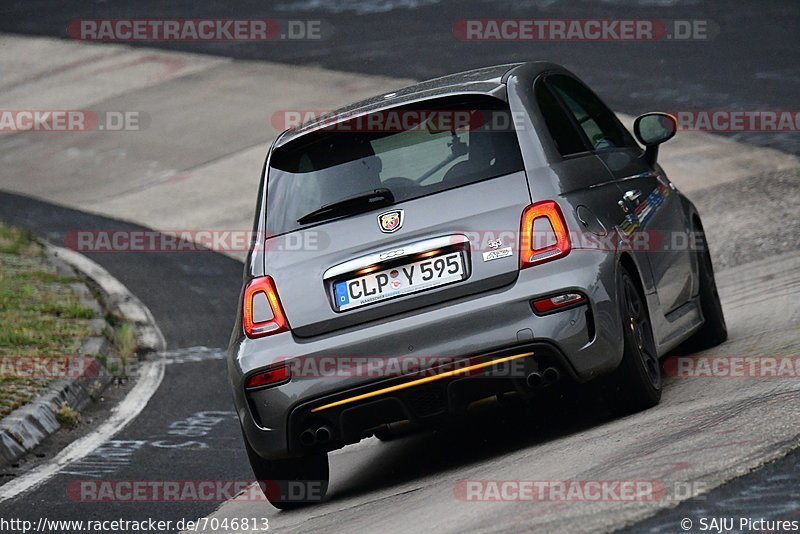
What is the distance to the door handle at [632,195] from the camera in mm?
7028

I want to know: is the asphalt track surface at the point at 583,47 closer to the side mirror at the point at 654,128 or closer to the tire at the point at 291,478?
the side mirror at the point at 654,128

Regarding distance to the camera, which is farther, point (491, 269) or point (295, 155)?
point (295, 155)

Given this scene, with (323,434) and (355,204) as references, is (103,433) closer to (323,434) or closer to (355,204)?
(323,434)

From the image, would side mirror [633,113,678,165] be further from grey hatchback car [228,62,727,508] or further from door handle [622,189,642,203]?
grey hatchback car [228,62,727,508]

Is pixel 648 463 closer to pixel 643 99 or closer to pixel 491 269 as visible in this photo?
pixel 491 269

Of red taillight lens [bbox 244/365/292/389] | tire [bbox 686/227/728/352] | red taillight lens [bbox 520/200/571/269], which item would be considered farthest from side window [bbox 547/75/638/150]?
red taillight lens [bbox 244/365/292/389]

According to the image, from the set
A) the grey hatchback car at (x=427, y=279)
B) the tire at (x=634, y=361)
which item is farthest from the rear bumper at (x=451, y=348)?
the tire at (x=634, y=361)

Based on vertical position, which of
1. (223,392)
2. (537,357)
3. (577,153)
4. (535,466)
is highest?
(577,153)

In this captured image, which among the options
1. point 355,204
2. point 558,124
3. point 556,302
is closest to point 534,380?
point 556,302

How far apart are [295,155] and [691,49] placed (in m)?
14.1

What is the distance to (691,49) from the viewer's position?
65.5 feet

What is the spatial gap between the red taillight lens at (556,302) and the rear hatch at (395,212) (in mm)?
167

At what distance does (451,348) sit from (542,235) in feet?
2.00

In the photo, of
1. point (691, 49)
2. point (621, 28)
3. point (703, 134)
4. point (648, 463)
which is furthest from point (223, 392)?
point (621, 28)
